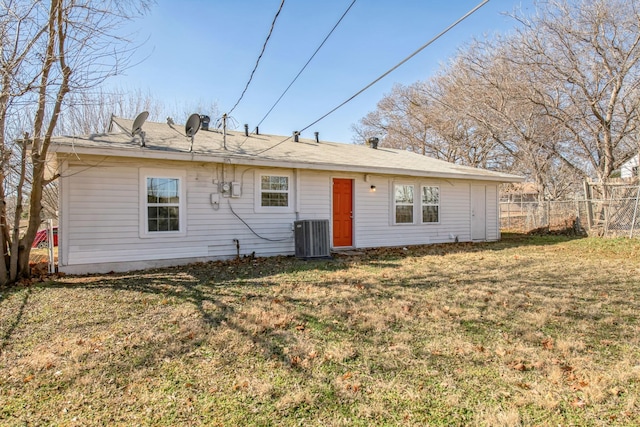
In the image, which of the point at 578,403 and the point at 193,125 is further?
the point at 193,125

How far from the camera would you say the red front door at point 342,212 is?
380 inches

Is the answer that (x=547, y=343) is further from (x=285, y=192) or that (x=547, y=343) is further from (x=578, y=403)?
(x=285, y=192)

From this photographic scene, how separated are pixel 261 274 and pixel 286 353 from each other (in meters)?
3.38

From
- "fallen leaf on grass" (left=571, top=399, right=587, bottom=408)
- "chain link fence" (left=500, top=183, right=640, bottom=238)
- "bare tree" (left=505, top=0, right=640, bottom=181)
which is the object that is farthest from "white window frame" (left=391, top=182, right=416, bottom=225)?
"fallen leaf on grass" (left=571, top=399, right=587, bottom=408)

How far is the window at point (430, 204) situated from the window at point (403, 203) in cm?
49

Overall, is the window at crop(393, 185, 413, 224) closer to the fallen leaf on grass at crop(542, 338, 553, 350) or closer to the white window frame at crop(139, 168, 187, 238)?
the white window frame at crop(139, 168, 187, 238)

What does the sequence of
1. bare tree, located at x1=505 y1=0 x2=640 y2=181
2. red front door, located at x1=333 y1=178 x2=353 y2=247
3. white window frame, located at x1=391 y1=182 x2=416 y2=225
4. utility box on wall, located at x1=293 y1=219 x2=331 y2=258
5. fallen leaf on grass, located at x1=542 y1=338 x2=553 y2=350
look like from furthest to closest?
bare tree, located at x1=505 y1=0 x2=640 y2=181 → white window frame, located at x1=391 y1=182 x2=416 y2=225 → red front door, located at x1=333 y1=178 x2=353 y2=247 → utility box on wall, located at x1=293 y1=219 x2=331 y2=258 → fallen leaf on grass, located at x1=542 y1=338 x2=553 y2=350

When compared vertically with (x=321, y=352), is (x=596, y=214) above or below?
above

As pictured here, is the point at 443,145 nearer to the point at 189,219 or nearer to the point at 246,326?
the point at 189,219

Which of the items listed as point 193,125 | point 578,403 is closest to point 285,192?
point 193,125

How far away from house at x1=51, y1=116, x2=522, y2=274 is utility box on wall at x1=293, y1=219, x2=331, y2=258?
59cm

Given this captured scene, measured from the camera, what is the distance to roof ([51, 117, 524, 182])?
681 centimetres

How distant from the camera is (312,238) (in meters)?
8.32

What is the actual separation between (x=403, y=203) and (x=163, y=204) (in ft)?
21.5
